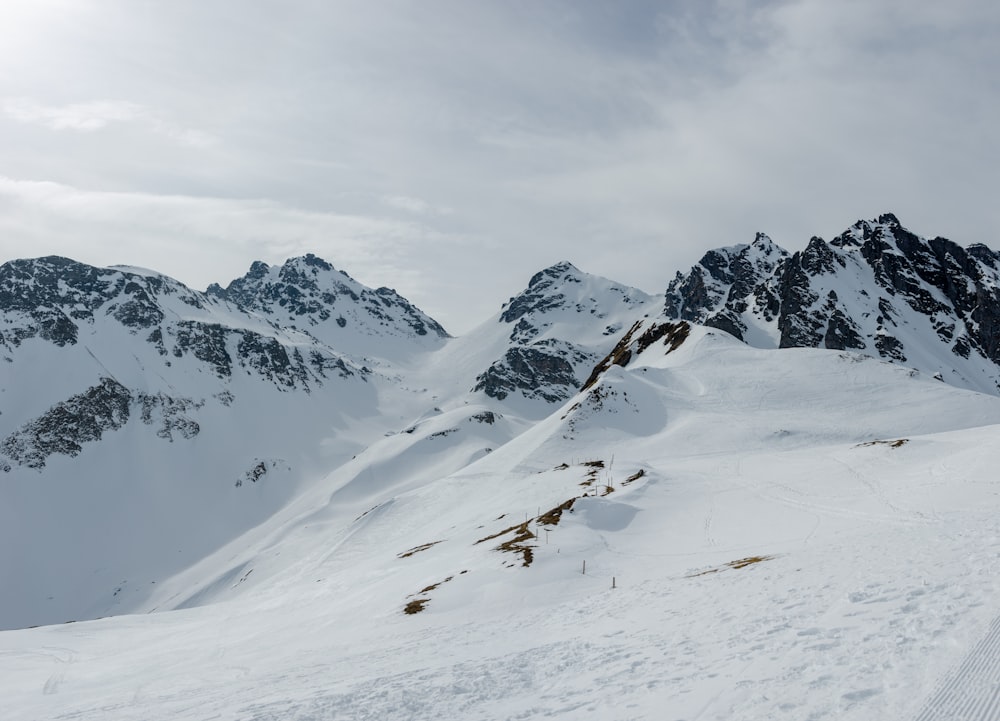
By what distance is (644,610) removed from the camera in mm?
16422

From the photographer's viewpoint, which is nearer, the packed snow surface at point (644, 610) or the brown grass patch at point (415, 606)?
the packed snow surface at point (644, 610)

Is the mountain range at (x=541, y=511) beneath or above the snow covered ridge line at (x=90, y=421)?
beneath

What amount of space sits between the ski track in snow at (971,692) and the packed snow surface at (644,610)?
0.04m

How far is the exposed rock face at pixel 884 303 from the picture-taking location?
12112 cm

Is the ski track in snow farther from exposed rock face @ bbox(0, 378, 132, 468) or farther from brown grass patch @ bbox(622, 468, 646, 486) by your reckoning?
exposed rock face @ bbox(0, 378, 132, 468)

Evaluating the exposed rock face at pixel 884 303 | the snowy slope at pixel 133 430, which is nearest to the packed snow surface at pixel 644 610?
the exposed rock face at pixel 884 303

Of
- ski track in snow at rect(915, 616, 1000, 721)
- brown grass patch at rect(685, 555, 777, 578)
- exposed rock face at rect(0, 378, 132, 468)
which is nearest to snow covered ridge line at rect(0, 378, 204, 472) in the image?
exposed rock face at rect(0, 378, 132, 468)

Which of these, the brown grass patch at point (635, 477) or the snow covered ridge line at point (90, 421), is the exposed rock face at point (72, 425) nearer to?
the snow covered ridge line at point (90, 421)

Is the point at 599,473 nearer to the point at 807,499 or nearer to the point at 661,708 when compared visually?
the point at 807,499

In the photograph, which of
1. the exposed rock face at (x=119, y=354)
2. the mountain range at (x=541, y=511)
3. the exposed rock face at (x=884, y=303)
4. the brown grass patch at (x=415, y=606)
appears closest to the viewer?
the mountain range at (x=541, y=511)

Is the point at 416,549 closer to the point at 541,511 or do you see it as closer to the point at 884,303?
the point at 541,511

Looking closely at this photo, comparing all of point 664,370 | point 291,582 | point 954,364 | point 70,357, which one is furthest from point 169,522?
point 954,364

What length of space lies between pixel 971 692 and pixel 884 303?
147477 mm

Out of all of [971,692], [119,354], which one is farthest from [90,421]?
[971,692]
